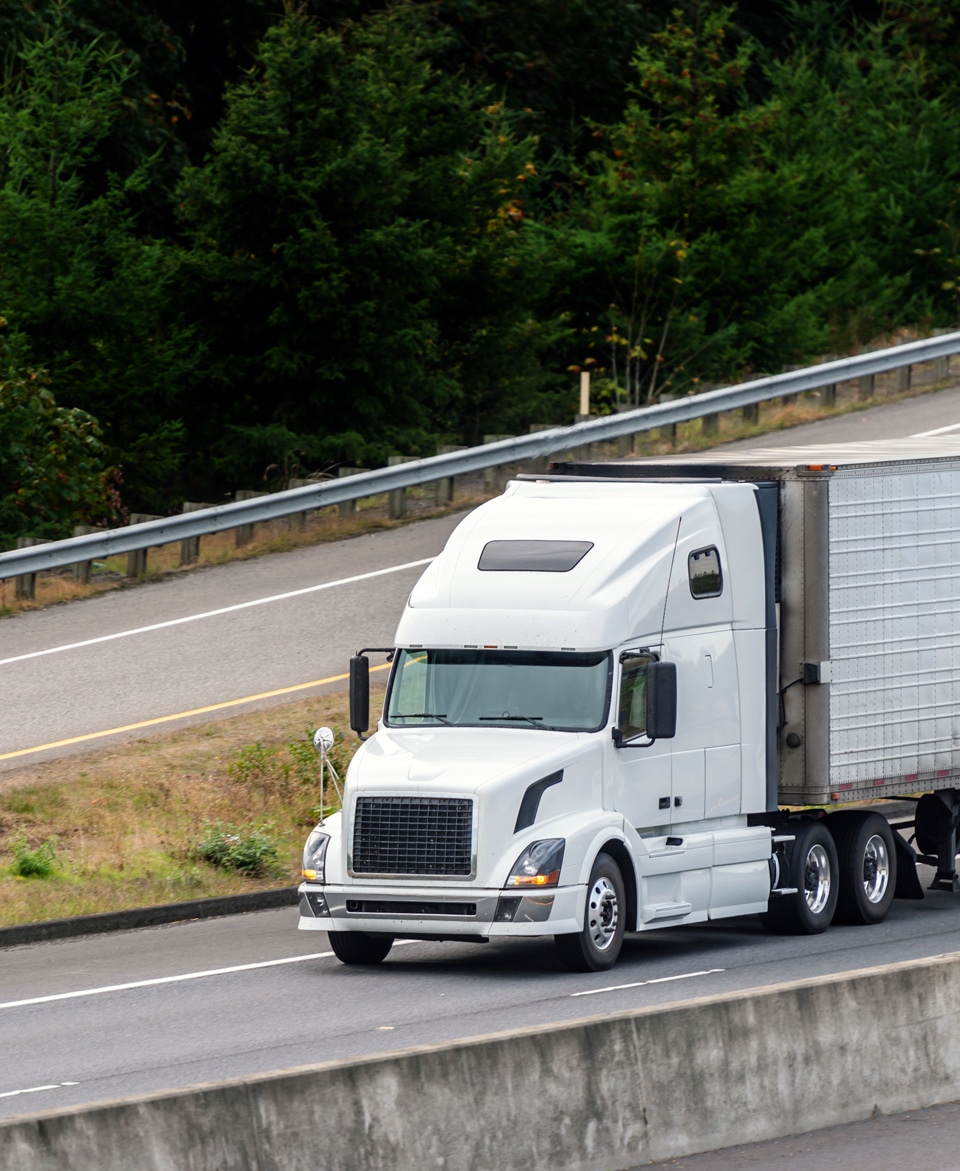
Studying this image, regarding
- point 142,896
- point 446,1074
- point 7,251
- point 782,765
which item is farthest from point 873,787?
point 7,251

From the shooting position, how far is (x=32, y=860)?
55.2 feet

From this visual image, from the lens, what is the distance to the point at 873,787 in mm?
15562

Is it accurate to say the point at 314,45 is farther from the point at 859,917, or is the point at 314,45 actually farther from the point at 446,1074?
the point at 446,1074

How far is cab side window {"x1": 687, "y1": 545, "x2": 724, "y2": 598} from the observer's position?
1451cm

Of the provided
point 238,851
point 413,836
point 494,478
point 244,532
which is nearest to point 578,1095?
point 413,836

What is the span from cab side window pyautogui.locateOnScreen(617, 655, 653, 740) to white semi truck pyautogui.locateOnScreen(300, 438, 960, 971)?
0.02m

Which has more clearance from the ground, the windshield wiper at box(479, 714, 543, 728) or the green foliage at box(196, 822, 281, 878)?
the windshield wiper at box(479, 714, 543, 728)

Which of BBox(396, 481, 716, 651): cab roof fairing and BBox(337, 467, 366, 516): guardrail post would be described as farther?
BBox(337, 467, 366, 516): guardrail post

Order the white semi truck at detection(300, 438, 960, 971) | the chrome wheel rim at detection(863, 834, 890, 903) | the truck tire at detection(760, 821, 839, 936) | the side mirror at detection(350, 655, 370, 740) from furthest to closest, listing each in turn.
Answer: the chrome wheel rim at detection(863, 834, 890, 903) → the truck tire at detection(760, 821, 839, 936) → the side mirror at detection(350, 655, 370, 740) → the white semi truck at detection(300, 438, 960, 971)

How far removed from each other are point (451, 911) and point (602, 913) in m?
1.01

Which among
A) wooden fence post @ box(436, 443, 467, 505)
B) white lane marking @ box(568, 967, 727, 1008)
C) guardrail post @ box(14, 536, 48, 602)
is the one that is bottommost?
white lane marking @ box(568, 967, 727, 1008)

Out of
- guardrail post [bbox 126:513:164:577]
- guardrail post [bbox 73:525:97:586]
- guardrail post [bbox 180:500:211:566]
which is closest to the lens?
guardrail post [bbox 73:525:97:586]

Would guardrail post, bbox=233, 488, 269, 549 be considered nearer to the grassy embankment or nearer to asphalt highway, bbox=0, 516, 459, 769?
asphalt highway, bbox=0, 516, 459, 769

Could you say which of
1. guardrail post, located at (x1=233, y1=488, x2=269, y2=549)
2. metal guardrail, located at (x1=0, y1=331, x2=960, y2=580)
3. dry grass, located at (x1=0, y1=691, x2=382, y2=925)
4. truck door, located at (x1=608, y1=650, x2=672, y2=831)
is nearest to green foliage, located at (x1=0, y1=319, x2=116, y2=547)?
metal guardrail, located at (x1=0, y1=331, x2=960, y2=580)
